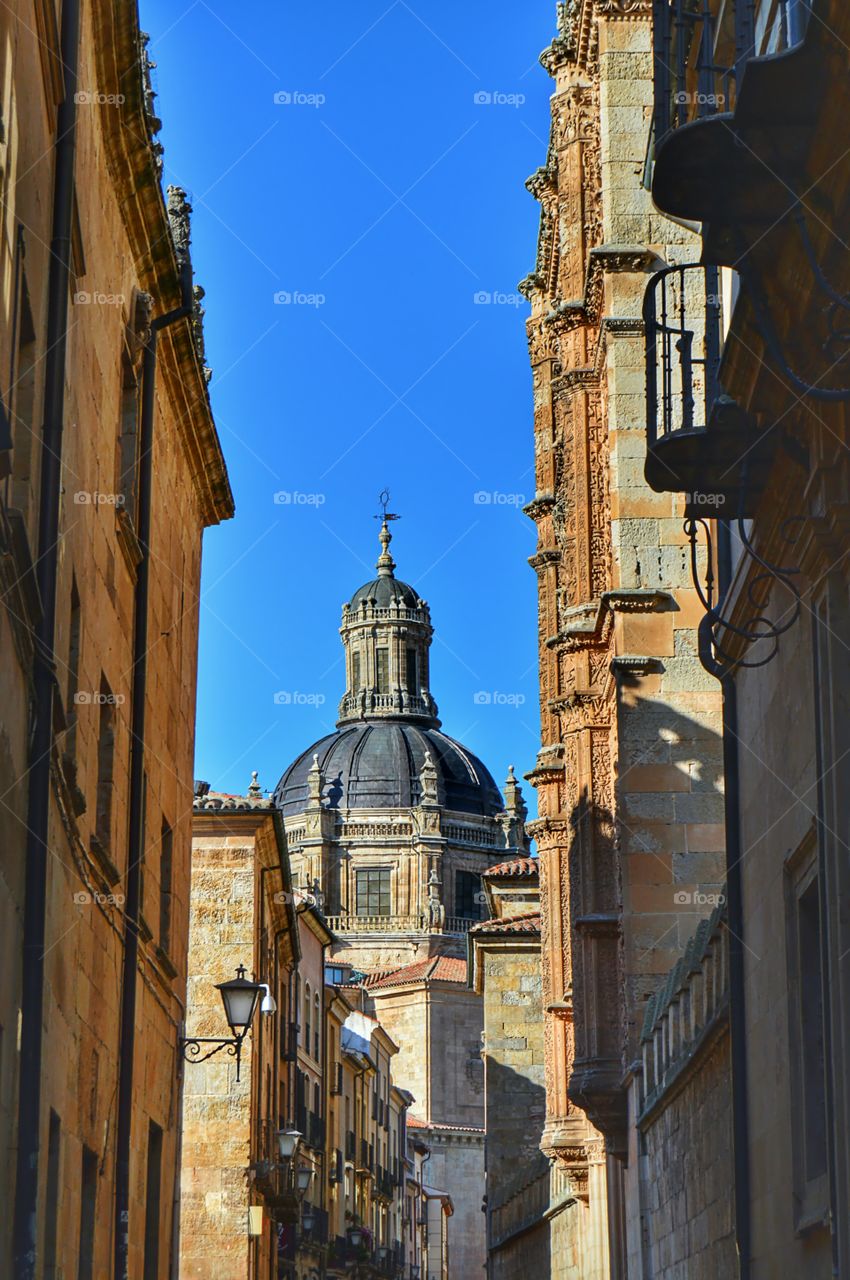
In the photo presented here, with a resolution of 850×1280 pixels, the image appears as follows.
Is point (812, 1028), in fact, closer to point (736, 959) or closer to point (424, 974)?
point (736, 959)

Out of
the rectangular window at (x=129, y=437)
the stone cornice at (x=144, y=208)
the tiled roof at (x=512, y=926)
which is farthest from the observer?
the tiled roof at (x=512, y=926)

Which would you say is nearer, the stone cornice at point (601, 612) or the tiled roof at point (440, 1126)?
the stone cornice at point (601, 612)

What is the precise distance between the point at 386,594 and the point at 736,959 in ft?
364

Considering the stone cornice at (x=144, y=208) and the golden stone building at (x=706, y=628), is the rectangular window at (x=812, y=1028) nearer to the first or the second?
the golden stone building at (x=706, y=628)

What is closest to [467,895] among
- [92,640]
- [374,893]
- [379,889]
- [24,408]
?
[379,889]

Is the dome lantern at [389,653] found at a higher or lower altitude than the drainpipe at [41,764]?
higher

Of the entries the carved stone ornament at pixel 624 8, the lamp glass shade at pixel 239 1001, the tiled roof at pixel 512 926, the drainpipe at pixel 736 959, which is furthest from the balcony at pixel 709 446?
the tiled roof at pixel 512 926

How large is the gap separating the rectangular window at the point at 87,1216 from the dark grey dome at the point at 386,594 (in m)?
109

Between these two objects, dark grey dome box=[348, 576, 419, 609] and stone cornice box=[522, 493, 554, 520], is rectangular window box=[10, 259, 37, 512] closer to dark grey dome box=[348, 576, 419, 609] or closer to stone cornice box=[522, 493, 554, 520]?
stone cornice box=[522, 493, 554, 520]

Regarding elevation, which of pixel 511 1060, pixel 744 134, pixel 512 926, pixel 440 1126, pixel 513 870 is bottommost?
pixel 744 134

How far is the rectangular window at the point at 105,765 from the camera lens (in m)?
14.6

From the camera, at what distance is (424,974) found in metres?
99.2

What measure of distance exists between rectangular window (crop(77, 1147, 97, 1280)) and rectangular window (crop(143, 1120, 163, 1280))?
3.11 meters

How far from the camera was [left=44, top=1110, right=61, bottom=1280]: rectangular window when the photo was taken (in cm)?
1146
